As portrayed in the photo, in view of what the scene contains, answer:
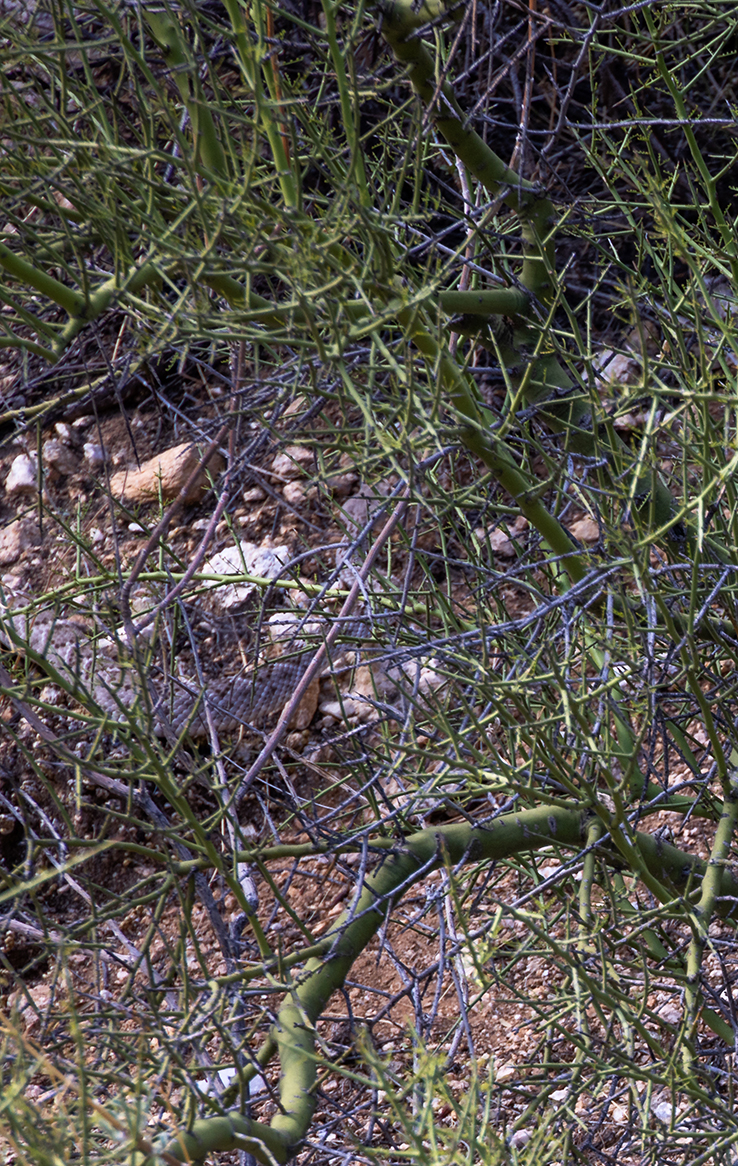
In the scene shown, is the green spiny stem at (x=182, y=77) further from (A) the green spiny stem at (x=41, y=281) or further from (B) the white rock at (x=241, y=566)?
(B) the white rock at (x=241, y=566)

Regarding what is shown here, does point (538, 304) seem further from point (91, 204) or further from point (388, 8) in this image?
point (91, 204)

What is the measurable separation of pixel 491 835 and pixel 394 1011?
131 cm

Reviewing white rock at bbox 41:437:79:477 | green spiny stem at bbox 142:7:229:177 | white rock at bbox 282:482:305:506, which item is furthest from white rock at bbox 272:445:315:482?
green spiny stem at bbox 142:7:229:177

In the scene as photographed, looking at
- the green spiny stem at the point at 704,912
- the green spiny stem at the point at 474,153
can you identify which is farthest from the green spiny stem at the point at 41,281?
the green spiny stem at the point at 704,912

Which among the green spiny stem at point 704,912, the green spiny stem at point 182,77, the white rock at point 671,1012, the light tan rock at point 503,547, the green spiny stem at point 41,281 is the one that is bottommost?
the white rock at point 671,1012

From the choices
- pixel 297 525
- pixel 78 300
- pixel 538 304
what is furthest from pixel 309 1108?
pixel 297 525

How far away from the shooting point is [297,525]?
3.70 metres

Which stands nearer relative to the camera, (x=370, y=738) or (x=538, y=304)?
(x=538, y=304)

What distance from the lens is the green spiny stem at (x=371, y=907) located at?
3.91ft

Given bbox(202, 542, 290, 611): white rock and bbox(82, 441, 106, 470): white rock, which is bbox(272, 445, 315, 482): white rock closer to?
bbox(202, 542, 290, 611): white rock

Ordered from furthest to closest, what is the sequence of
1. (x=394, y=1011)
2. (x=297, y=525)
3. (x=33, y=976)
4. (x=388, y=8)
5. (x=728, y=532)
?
(x=297, y=525) < (x=33, y=976) < (x=394, y=1011) < (x=728, y=532) < (x=388, y=8)

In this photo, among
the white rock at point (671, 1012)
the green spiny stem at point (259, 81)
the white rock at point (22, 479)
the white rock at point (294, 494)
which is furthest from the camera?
the white rock at point (22, 479)

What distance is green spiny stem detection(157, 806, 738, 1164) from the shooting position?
3.91 feet

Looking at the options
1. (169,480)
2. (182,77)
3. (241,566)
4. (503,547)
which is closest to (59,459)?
(169,480)
